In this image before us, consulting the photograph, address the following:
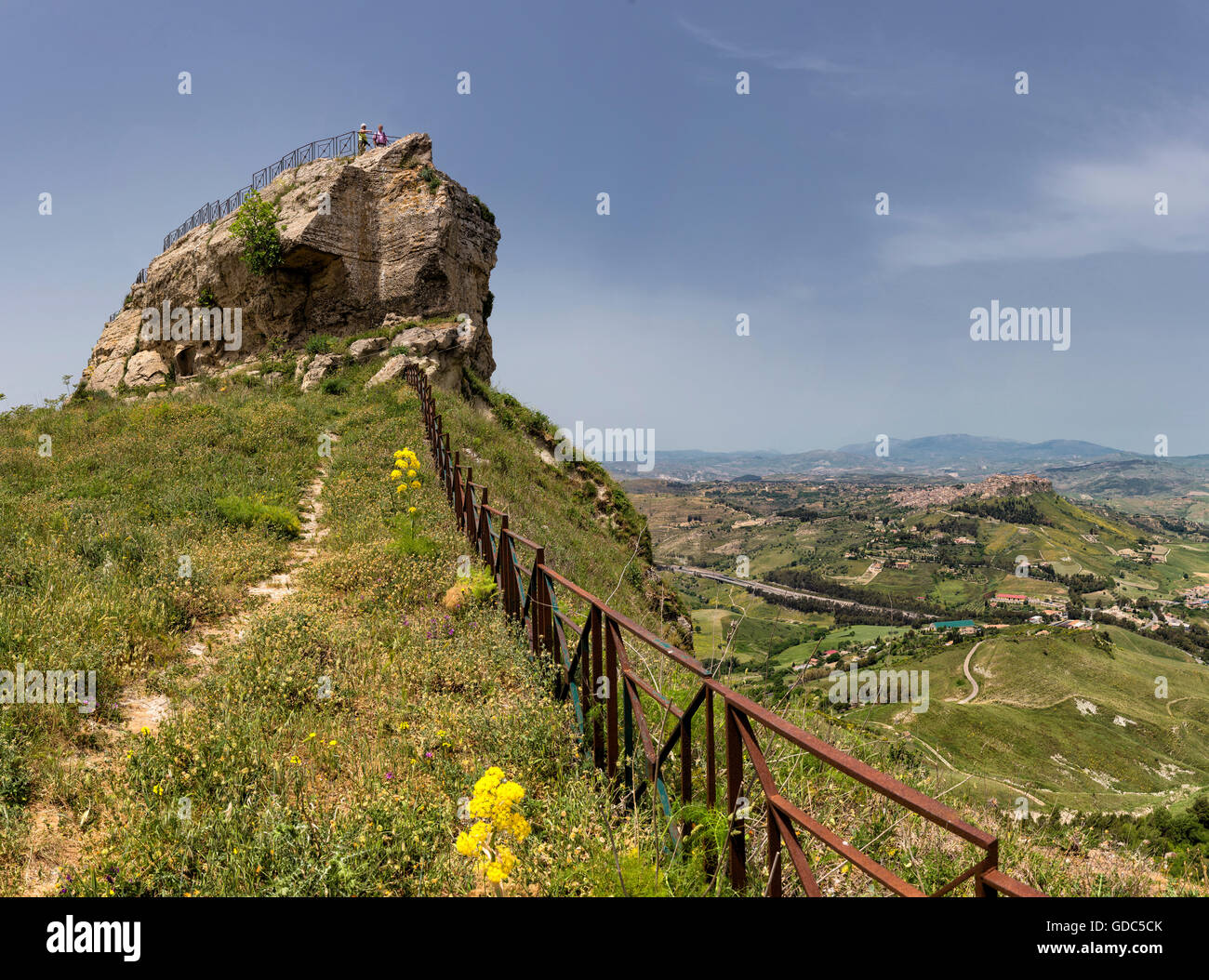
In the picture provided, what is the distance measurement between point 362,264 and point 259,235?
14.5 ft

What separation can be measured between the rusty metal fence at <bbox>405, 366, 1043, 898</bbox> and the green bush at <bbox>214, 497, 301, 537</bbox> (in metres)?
5.21

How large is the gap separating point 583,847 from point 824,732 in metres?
2.67

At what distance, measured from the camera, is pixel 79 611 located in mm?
5234

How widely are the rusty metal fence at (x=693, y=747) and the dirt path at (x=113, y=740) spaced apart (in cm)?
290

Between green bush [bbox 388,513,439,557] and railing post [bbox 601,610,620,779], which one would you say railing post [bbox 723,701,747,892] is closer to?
railing post [bbox 601,610,620,779]

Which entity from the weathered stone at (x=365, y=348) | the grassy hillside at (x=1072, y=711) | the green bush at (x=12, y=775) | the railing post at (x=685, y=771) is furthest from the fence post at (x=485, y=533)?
the grassy hillside at (x=1072, y=711)

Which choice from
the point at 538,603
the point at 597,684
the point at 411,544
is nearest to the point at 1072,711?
the point at 411,544

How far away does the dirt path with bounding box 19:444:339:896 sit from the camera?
282 cm

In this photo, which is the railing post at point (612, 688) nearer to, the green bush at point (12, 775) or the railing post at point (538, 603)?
the railing post at point (538, 603)

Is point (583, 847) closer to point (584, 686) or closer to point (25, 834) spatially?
point (584, 686)

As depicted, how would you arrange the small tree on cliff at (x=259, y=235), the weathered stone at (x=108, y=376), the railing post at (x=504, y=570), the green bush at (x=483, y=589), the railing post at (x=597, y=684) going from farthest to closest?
the weathered stone at (x=108, y=376), the small tree on cliff at (x=259, y=235), the green bush at (x=483, y=589), the railing post at (x=504, y=570), the railing post at (x=597, y=684)

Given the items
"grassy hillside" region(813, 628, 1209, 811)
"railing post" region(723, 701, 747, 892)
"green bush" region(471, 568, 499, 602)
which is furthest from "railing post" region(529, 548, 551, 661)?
"grassy hillside" region(813, 628, 1209, 811)

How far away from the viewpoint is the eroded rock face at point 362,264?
24984 mm
